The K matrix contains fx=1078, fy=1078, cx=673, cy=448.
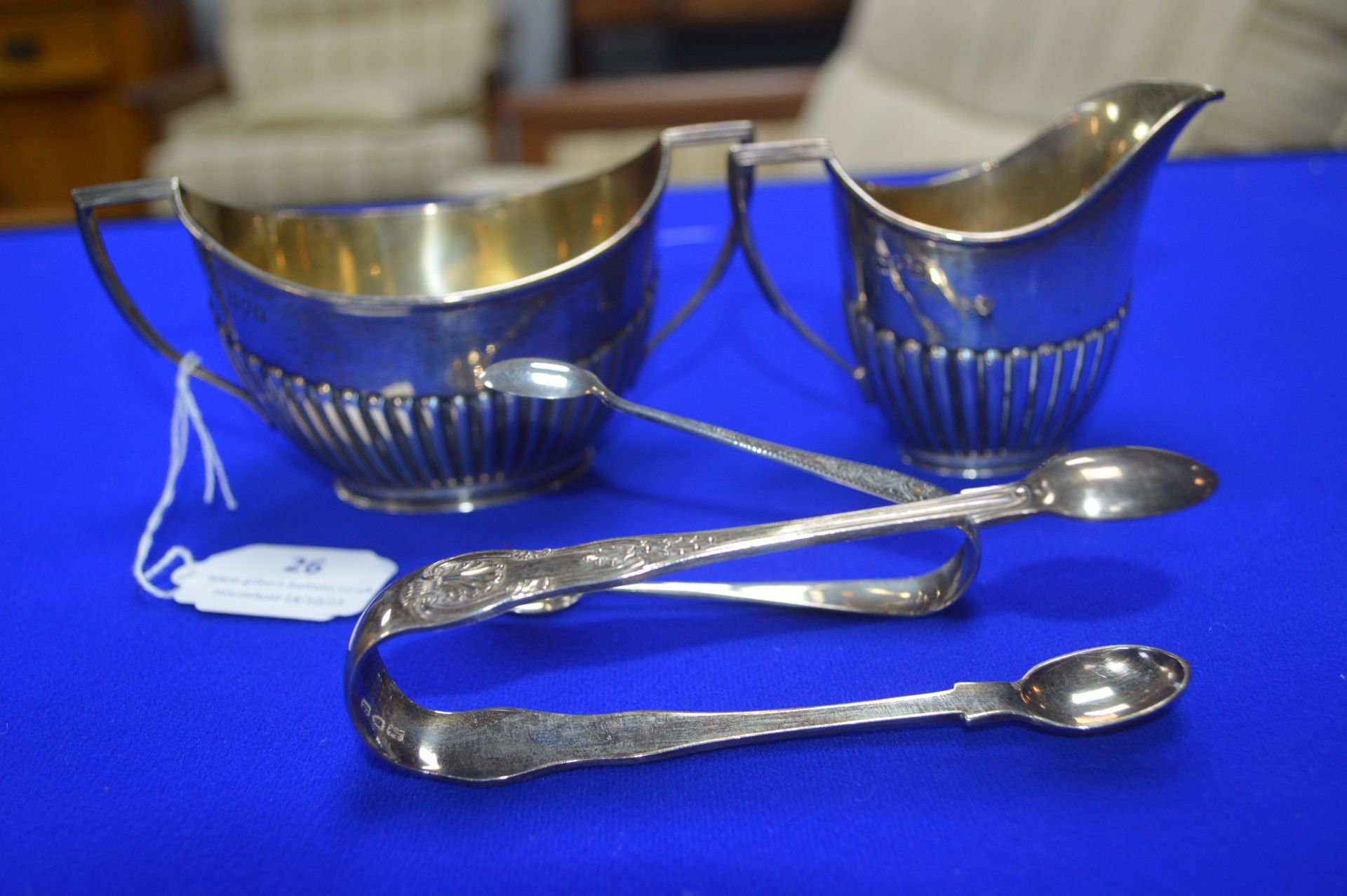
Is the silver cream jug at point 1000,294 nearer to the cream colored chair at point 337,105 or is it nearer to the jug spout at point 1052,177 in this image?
the jug spout at point 1052,177

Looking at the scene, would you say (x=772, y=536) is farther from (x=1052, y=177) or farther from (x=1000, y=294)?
(x=1052, y=177)

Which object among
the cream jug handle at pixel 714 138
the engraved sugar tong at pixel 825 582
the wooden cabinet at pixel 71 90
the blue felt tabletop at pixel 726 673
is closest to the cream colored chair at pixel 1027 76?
the blue felt tabletop at pixel 726 673

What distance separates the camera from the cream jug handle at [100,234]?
668 millimetres

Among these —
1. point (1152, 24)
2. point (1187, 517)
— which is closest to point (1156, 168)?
point (1187, 517)

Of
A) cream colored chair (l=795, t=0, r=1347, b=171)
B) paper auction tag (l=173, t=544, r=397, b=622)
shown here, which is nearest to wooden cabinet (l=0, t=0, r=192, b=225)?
cream colored chair (l=795, t=0, r=1347, b=171)

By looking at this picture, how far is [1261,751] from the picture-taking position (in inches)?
18.9

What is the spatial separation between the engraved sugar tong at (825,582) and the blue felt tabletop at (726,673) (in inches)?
0.4

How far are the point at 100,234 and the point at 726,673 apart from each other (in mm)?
505

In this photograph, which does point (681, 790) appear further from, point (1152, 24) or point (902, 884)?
point (1152, 24)

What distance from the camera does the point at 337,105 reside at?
3.00 metres

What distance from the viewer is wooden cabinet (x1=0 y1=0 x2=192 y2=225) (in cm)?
301

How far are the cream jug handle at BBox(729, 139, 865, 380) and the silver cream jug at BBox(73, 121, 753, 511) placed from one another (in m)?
0.05

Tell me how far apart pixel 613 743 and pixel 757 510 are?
251 mm

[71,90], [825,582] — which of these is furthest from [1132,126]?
[71,90]
